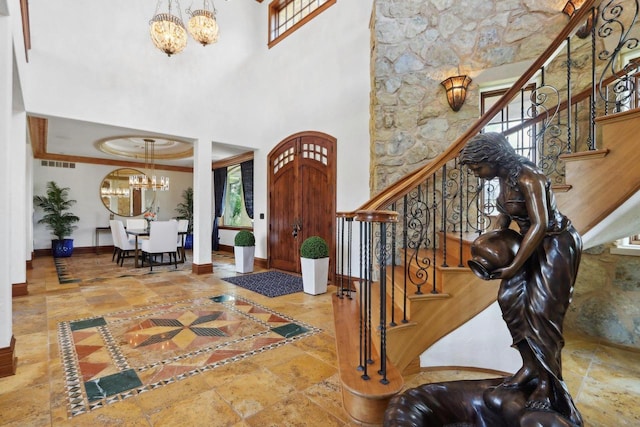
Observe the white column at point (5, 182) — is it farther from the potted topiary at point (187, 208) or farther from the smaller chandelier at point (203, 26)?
the potted topiary at point (187, 208)

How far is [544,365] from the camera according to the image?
1143 mm

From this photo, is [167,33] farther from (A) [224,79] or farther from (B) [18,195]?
(B) [18,195]

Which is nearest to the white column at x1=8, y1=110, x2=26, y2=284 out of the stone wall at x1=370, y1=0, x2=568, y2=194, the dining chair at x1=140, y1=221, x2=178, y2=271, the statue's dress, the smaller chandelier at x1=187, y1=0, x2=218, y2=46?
the dining chair at x1=140, y1=221, x2=178, y2=271

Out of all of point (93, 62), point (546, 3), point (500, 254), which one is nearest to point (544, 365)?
point (500, 254)

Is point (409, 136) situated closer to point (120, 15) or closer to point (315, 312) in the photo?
point (315, 312)

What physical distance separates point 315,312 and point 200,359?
144 cm

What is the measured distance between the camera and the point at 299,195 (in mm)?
5535

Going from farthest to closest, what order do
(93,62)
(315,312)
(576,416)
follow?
1. (93,62)
2. (315,312)
3. (576,416)

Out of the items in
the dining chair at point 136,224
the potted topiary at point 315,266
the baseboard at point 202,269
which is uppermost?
the dining chair at point 136,224

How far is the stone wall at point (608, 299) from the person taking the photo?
2758mm

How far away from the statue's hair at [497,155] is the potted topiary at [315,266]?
3214mm

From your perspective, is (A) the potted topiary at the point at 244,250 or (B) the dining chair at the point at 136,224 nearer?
(A) the potted topiary at the point at 244,250

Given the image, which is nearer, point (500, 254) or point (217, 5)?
point (500, 254)

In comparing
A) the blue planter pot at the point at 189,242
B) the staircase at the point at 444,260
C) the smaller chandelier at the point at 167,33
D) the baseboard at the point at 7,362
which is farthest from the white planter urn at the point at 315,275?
the blue planter pot at the point at 189,242
